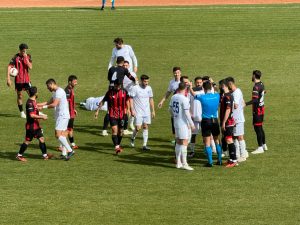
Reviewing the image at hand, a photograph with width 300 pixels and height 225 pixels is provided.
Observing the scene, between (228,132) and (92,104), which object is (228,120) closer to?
(228,132)

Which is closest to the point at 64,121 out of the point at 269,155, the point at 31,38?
the point at 269,155

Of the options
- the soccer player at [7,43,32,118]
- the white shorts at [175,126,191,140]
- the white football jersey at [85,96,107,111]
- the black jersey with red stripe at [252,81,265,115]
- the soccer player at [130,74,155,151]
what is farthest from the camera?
the white football jersey at [85,96,107,111]

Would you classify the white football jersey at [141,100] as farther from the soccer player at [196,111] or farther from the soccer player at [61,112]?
the soccer player at [61,112]

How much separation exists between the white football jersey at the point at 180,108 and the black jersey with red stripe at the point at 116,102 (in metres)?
2.03

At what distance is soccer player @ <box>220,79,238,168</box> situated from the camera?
18.5m

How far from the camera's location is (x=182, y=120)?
18.3 m

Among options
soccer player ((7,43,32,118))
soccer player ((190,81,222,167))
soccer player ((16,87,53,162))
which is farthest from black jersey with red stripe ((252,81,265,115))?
soccer player ((7,43,32,118))

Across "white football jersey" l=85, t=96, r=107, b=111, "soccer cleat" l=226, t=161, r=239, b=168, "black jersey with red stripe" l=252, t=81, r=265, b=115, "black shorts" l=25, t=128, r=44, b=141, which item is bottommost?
"soccer cleat" l=226, t=161, r=239, b=168

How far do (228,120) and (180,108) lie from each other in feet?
4.61

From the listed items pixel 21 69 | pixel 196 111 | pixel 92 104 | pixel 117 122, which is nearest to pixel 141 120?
pixel 117 122

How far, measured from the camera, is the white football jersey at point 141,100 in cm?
2055

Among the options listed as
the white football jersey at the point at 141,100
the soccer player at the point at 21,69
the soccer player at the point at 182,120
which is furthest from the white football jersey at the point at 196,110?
the soccer player at the point at 21,69

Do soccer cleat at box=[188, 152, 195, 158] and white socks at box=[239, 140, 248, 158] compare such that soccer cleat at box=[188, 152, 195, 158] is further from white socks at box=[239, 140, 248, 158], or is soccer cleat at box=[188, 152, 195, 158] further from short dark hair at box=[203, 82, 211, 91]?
short dark hair at box=[203, 82, 211, 91]

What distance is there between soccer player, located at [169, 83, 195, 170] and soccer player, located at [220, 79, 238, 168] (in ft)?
3.14
